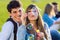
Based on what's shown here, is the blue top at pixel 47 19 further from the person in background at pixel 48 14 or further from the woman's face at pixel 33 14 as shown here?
→ the woman's face at pixel 33 14

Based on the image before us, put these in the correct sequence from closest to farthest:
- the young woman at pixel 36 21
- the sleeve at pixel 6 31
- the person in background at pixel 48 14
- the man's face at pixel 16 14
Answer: the sleeve at pixel 6 31 < the young woman at pixel 36 21 < the man's face at pixel 16 14 < the person in background at pixel 48 14

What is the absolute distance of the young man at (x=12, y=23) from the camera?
4.46 m

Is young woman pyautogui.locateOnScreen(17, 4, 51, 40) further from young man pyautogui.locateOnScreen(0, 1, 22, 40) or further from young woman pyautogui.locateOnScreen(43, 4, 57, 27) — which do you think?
young woman pyautogui.locateOnScreen(43, 4, 57, 27)

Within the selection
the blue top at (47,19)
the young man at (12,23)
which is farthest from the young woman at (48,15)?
the young man at (12,23)

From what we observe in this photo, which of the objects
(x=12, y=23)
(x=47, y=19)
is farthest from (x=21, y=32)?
(x=47, y=19)

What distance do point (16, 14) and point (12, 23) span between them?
216 millimetres

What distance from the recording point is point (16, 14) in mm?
4707

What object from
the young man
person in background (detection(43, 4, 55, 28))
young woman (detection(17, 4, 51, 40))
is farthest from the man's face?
person in background (detection(43, 4, 55, 28))

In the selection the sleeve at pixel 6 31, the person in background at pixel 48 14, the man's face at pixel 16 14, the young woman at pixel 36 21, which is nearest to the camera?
the sleeve at pixel 6 31

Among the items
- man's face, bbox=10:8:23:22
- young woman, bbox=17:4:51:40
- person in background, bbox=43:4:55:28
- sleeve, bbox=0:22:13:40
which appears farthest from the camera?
person in background, bbox=43:4:55:28

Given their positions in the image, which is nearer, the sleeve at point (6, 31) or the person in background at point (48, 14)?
the sleeve at point (6, 31)

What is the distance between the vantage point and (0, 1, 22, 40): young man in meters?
4.46

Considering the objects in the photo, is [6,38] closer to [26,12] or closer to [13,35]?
[13,35]

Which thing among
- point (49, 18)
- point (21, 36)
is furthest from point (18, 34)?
point (49, 18)
